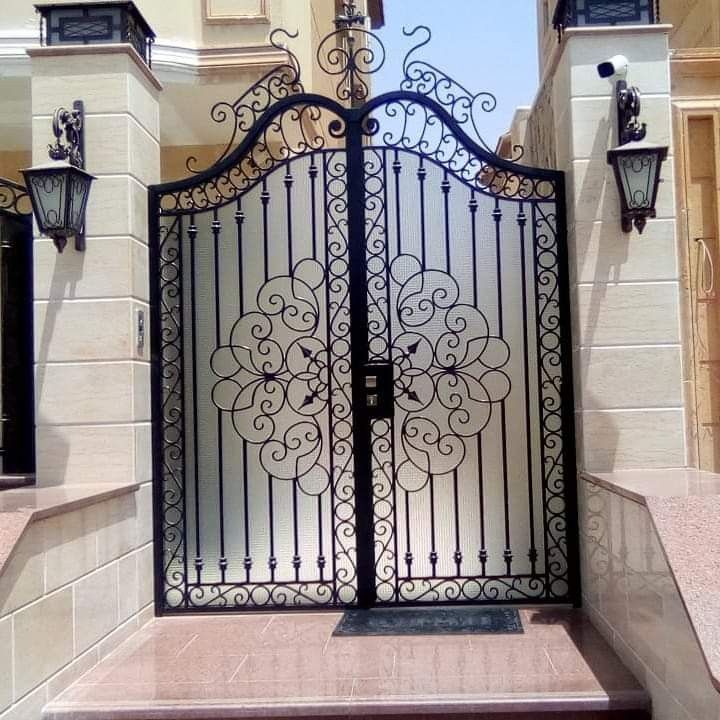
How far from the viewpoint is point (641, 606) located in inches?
115

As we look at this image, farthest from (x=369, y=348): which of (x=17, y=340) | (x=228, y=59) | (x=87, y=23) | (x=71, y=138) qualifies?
(x=228, y=59)

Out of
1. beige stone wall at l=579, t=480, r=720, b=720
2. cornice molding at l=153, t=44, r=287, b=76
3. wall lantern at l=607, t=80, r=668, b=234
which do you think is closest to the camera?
beige stone wall at l=579, t=480, r=720, b=720

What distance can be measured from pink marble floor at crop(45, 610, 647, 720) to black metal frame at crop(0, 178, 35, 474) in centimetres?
122

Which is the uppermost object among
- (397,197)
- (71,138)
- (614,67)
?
(614,67)

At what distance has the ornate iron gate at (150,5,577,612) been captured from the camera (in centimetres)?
404

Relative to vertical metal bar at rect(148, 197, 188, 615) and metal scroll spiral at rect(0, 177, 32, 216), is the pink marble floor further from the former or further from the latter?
metal scroll spiral at rect(0, 177, 32, 216)

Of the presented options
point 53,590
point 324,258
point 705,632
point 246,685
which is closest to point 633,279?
point 324,258

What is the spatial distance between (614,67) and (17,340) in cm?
321

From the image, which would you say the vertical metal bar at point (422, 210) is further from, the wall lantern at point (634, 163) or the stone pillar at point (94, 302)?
the stone pillar at point (94, 302)

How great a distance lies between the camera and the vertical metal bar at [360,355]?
13.1ft

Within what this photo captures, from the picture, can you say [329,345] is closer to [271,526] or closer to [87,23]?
[271,526]

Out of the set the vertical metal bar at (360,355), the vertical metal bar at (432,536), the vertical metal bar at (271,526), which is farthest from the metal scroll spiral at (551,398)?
the vertical metal bar at (271,526)

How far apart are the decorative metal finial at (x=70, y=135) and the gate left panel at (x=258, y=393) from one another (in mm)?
506

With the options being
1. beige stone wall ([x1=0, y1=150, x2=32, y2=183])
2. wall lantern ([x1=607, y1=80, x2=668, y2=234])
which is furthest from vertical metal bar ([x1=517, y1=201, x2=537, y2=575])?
beige stone wall ([x1=0, y1=150, x2=32, y2=183])
